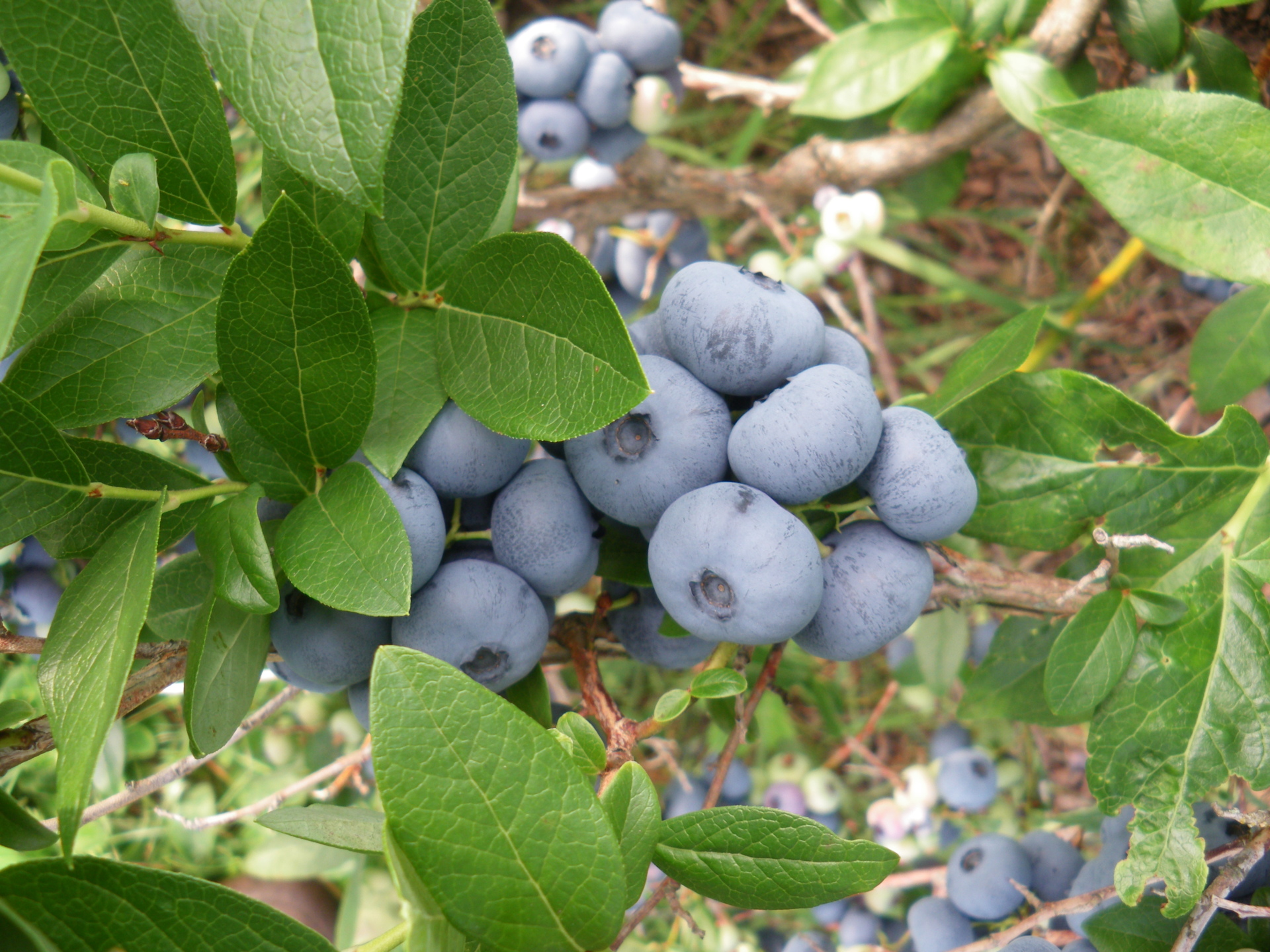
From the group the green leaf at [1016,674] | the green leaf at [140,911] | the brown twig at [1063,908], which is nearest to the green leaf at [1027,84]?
the green leaf at [1016,674]

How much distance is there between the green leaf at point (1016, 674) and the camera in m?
1.05

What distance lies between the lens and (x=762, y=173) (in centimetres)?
181

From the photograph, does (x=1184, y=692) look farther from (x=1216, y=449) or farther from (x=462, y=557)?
(x=462, y=557)

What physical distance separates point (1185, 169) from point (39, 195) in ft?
3.03

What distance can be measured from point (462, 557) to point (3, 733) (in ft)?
1.19

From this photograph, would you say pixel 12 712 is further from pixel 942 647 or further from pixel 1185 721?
pixel 942 647

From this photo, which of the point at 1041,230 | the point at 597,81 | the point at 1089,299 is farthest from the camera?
the point at 1041,230

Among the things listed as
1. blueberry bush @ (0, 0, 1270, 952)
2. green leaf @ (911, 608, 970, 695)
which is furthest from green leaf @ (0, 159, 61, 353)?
green leaf @ (911, 608, 970, 695)

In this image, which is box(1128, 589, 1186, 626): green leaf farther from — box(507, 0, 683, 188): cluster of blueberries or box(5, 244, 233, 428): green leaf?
box(507, 0, 683, 188): cluster of blueberries

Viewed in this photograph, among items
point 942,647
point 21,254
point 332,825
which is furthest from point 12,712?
point 942,647

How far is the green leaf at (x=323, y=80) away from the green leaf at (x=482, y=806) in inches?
11.3

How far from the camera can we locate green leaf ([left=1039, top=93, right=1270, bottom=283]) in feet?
2.58

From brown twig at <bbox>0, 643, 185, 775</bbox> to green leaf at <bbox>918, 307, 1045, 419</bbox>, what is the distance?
718 millimetres

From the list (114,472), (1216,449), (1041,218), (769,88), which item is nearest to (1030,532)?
(1216,449)
